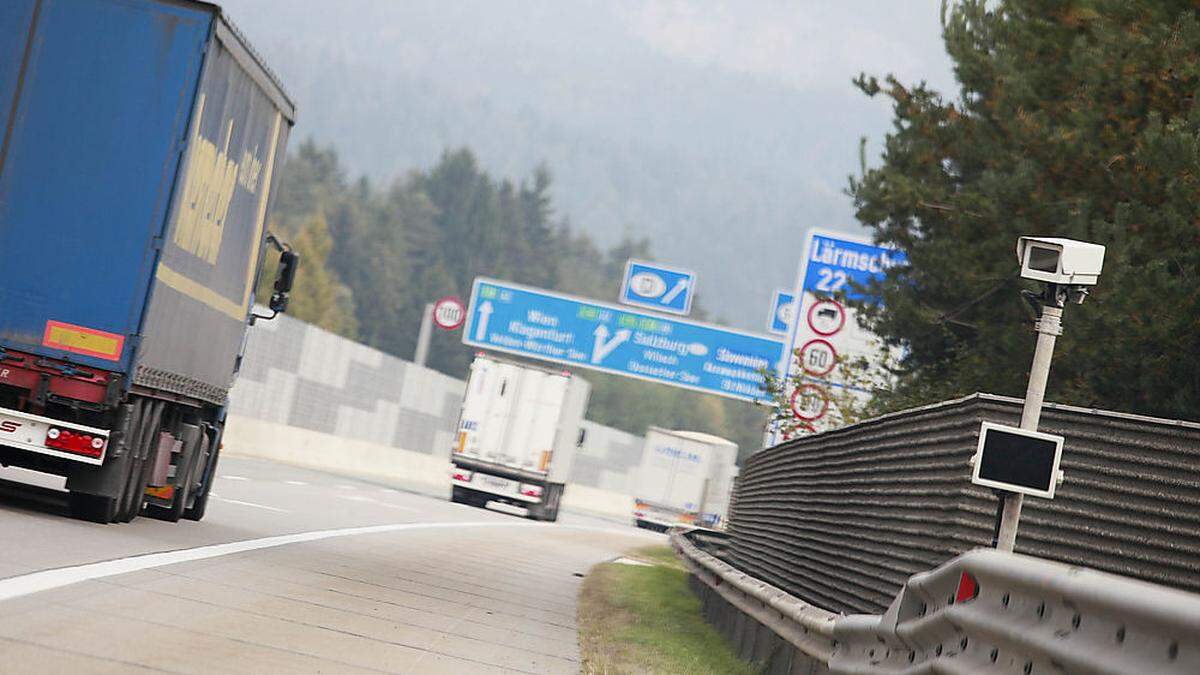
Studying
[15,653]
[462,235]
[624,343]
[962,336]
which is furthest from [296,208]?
[15,653]

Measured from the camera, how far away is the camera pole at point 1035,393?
315 inches

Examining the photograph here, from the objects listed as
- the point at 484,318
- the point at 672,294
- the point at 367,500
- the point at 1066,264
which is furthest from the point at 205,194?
the point at 484,318

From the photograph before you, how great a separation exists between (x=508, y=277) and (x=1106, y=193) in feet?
506

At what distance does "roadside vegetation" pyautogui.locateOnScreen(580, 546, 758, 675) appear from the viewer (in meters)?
11.4

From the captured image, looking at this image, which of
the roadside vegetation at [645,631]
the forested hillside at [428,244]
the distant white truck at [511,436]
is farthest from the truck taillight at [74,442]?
the forested hillside at [428,244]

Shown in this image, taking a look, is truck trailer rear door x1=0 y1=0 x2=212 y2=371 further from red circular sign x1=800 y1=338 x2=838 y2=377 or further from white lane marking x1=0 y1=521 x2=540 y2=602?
red circular sign x1=800 y1=338 x2=838 y2=377

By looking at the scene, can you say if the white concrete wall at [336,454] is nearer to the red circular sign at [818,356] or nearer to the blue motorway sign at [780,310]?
the blue motorway sign at [780,310]

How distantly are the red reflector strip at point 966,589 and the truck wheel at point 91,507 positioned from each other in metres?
9.78


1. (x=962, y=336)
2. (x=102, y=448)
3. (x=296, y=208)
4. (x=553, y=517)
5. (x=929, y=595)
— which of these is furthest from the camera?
(x=296, y=208)

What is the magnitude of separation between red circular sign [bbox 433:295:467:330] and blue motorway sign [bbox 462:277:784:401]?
636cm

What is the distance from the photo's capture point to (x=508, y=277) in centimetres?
16988

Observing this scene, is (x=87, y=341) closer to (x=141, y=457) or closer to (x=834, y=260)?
(x=141, y=457)

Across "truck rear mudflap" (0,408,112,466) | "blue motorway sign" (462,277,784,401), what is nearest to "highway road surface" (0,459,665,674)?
"truck rear mudflap" (0,408,112,466)

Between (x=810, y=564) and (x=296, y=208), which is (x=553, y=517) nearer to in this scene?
(x=810, y=564)
